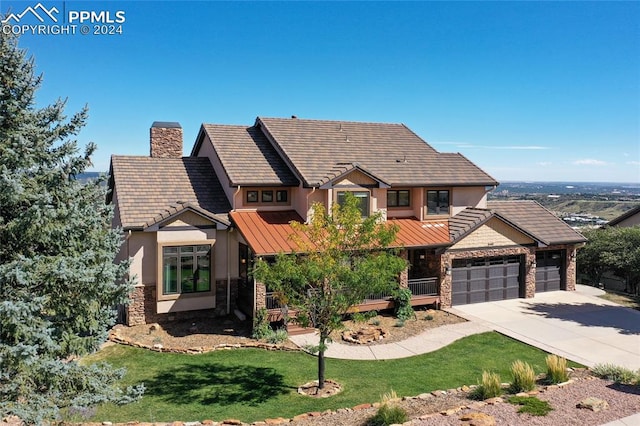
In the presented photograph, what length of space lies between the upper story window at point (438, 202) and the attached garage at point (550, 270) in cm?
546

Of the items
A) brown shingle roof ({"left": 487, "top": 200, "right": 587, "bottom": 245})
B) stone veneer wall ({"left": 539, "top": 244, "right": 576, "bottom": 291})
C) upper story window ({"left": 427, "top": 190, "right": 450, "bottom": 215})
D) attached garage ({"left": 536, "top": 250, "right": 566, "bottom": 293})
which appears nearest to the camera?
upper story window ({"left": 427, "top": 190, "right": 450, "bottom": 215})

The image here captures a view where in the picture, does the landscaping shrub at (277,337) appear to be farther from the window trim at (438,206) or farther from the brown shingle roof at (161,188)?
the window trim at (438,206)

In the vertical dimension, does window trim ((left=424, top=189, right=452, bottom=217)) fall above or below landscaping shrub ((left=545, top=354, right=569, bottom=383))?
above

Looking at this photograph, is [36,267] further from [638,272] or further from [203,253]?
[638,272]

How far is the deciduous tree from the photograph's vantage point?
12078 millimetres

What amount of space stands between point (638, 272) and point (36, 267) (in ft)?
93.1

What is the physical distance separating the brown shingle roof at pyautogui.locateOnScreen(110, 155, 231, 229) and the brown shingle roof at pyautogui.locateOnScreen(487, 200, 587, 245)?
47.4 feet

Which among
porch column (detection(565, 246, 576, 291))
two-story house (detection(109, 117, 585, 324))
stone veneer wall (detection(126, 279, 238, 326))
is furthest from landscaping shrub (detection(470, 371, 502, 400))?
porch column (detection(565, 246, 576, 291))

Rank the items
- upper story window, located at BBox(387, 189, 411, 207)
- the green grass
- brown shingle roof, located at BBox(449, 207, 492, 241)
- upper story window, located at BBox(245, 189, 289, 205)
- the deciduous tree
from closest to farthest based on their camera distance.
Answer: the green grass, the deciduous tree, upper story window, located at BBox(245, 189, 289, 205), brown shingle roof, located at BBox(449, 207, 492, 241), upper story window, located at BBox(387, 189, 411, 207)

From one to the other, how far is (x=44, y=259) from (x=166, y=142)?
16.0 meters

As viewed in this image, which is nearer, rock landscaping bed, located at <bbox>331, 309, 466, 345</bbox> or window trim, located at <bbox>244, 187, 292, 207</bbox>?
rock landscaping bed, located at <bbox>331, 309, 466, 345</bbox>

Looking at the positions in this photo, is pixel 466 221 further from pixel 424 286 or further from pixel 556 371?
pixel 556 371

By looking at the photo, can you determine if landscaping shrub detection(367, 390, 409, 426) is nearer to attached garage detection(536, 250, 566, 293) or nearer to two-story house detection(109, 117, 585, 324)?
two-story house detection(109, 117, 585, 324)

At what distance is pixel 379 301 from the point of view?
20.2 meters
